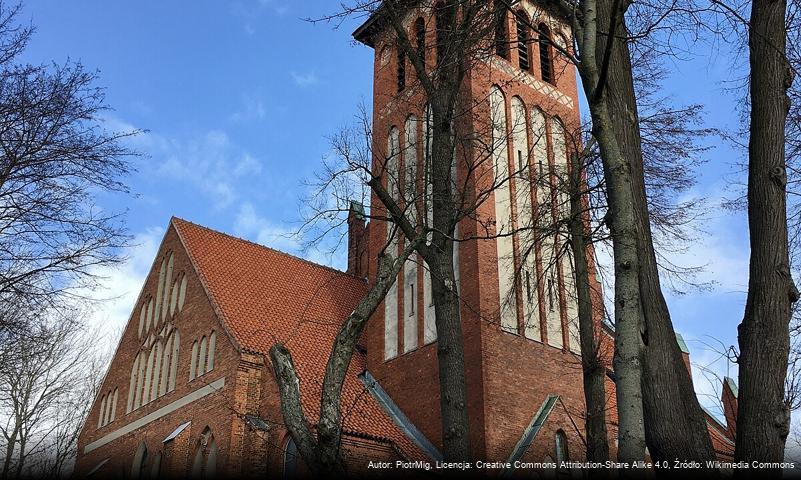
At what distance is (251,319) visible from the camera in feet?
58.2

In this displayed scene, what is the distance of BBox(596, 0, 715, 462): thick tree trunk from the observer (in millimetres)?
6574

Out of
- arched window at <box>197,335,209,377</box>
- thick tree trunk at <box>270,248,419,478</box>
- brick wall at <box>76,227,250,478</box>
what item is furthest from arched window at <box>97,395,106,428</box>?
thick tree trunk at <box>270,248,419,478</box>

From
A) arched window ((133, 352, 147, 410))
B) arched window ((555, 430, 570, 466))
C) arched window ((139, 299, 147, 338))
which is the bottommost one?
arched window ((555, 430, 570, 466))

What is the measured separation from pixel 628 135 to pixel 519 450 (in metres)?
8.50

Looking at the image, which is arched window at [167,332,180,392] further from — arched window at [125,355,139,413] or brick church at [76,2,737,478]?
arched window at [125,355,139,413]

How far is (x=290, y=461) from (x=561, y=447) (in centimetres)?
512

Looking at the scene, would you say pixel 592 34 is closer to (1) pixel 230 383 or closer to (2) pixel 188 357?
(1) pixel 230 383

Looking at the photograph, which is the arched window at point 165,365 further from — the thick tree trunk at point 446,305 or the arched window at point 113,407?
the thick tree trunk at point 446,305

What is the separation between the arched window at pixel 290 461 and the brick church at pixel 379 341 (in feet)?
0.12

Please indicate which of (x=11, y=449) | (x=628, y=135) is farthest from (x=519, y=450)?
(x=11, y=449)

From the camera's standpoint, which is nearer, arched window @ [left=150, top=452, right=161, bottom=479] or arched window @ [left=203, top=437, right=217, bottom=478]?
arched window @ [left=203, top=437, right=217, bottom=478]

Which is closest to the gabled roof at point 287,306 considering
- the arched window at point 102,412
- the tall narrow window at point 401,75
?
the arched window at point 102,412

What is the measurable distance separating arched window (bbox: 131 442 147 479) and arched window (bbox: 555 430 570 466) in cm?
851

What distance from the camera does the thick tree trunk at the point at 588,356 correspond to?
35.7 feet
